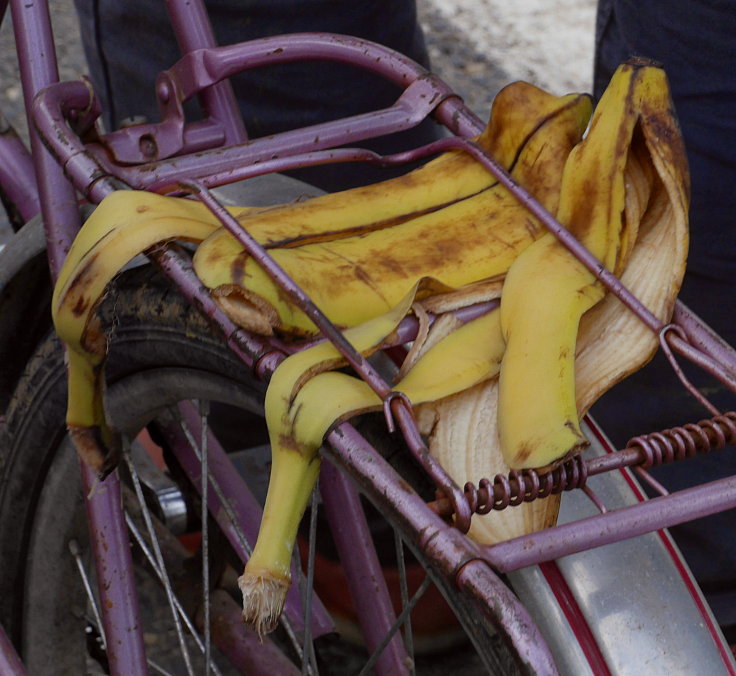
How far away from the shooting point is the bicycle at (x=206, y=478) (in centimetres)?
53

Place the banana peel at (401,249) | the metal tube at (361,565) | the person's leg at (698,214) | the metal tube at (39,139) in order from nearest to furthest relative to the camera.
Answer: the banana peel at (401,249) < the metal tube at (39,139) < the metal tube at (361,565) < the person's leg at (698,214)

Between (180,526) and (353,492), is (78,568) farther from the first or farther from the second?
(353,492)

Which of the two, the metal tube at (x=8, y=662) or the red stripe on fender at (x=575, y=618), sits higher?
the red stripe on fender at (x=575, y=618)

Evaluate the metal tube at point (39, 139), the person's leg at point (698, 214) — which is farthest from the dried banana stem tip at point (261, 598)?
the person's leg at point (698, 214)

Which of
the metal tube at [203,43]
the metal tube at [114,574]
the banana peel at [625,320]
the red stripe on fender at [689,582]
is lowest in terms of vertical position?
the metal tube at [114,574]

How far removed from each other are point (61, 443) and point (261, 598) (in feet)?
1.57

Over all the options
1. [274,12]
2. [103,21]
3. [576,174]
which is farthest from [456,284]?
[103,21]

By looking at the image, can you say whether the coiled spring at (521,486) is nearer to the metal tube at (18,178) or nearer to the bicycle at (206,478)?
the bicycle at (206,478)

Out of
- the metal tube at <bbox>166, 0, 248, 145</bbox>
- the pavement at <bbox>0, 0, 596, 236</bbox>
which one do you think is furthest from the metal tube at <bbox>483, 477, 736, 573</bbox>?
the pavement at <bbox>0, 0, 596, 236</bbox>

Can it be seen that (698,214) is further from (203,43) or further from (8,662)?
(8,662)

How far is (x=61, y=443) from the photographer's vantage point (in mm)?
984

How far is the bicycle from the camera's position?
1.73ft

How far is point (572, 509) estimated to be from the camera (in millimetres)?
701

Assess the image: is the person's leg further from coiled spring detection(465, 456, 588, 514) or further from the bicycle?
coiled spring detection(465, 456, 588, 514)
